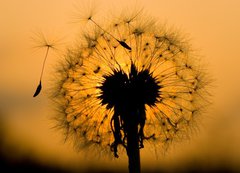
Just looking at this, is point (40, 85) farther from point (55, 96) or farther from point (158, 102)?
point (158, 102)

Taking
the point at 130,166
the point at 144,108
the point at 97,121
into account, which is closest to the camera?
the point at 130,166

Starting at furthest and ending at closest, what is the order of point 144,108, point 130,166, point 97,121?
point 97,121 < point 144,108 < point 130,166

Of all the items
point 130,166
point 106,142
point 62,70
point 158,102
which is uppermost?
point 62,70

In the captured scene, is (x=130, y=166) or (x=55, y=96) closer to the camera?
(x=130, y=166)

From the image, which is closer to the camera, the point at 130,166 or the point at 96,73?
the point at 130,166

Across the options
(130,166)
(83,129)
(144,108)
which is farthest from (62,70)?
(130,166)

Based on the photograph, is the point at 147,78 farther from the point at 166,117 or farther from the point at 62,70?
the point at 62,70

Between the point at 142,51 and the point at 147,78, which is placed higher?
the point at 142,51

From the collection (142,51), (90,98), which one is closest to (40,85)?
(90,98)

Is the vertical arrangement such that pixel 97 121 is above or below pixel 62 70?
below
